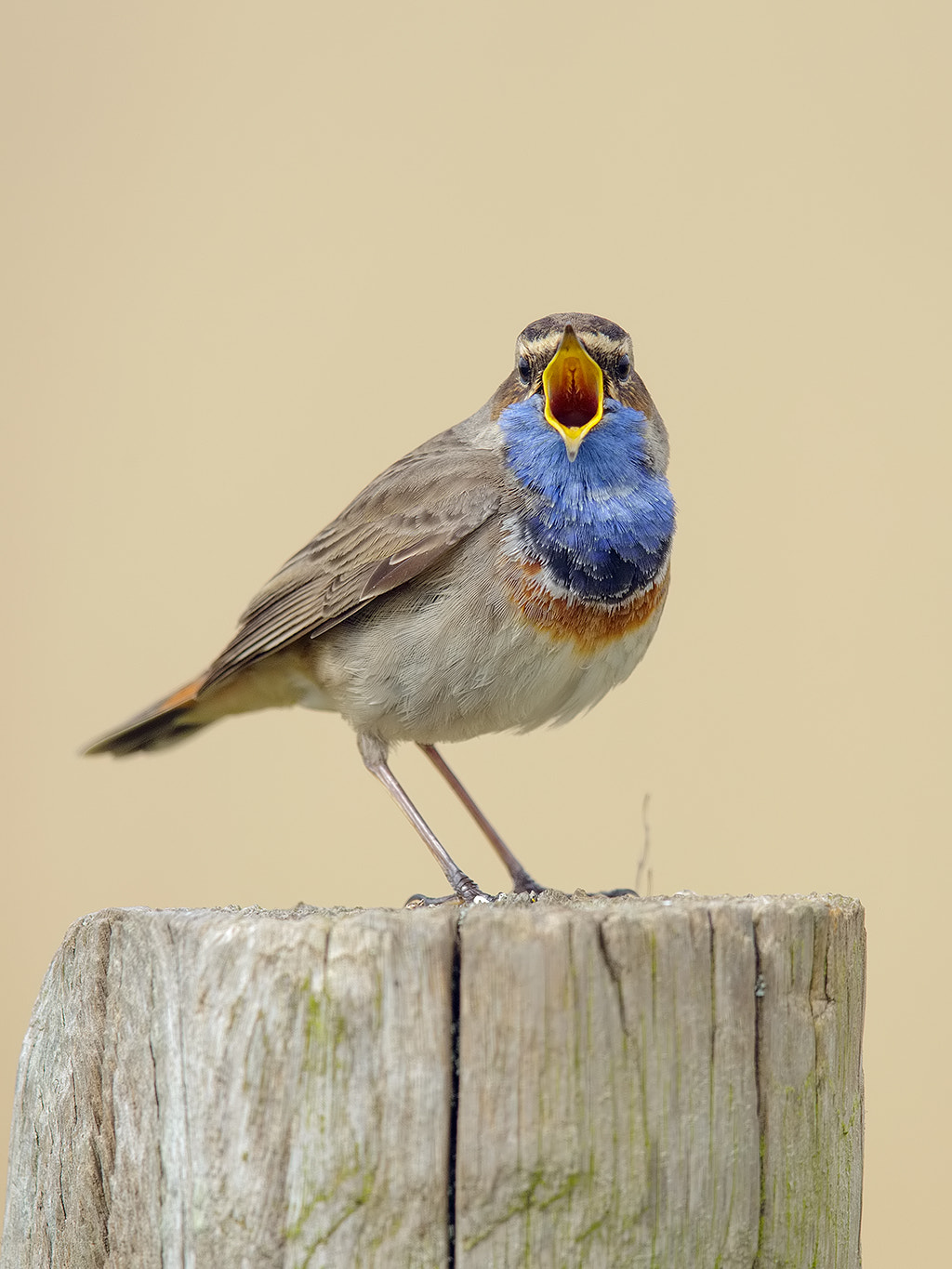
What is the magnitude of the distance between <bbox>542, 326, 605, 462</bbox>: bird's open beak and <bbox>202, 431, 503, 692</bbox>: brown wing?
0.98ft

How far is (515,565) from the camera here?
4797mm

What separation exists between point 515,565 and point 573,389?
0.70 metres

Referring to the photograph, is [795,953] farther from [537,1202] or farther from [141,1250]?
[141,1250]

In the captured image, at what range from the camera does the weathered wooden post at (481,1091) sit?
8.49 feet

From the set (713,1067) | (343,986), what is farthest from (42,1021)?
(713,1067)

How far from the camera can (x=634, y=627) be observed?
4.99 metres

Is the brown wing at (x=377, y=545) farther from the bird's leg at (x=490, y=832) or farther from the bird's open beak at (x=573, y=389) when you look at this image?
the bird's leg at (x=490, y=832)

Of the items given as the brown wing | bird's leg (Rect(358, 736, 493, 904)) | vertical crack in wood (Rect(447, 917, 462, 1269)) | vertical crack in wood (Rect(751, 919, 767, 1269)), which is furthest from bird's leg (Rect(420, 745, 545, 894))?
vertical crack in wood (Rect(447, 917, 462, 1269))

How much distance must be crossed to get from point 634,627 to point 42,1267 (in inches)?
112

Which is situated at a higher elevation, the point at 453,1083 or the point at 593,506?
the point at 593,506

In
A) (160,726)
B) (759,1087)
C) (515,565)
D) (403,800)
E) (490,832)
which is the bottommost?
(759,1087)

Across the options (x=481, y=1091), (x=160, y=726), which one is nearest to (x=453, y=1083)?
(x=481, y=1091)

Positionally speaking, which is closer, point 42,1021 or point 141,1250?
point 141,1250

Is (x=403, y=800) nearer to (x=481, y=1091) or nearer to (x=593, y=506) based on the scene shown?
(x=593, y=506)
